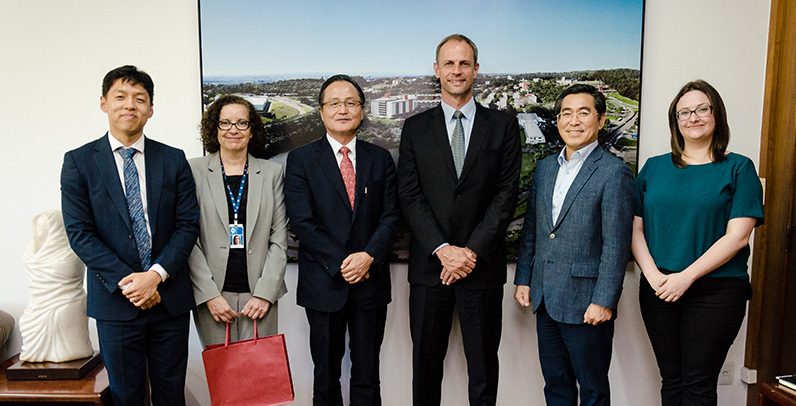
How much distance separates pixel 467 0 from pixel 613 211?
1.34 metres

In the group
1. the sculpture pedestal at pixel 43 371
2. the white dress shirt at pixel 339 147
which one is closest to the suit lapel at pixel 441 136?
the white dress shirt at pixel 339 147

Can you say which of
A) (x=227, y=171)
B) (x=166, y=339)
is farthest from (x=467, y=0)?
(x=166, y=339)

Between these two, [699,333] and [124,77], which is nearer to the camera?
[124,77]

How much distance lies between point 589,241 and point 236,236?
1510 millimetres

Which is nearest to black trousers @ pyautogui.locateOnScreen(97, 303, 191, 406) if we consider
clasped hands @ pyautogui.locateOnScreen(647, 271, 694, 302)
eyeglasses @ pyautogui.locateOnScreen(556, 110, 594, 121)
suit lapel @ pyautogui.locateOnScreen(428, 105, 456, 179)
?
suit lapel @ pyautogui.locateOnScreen(428, 105, 456, 179)

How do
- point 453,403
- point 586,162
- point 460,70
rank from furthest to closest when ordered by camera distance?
point 453,403, point 460,70, point 586,162

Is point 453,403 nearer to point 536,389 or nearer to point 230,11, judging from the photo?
point 536,389

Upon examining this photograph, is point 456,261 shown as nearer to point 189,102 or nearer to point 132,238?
point 132,238

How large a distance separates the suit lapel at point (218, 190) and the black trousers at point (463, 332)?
910 mm

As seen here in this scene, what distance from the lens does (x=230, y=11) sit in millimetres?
2576

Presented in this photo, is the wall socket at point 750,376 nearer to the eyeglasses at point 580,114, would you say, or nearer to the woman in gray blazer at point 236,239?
the eyeglasses at point 580,114

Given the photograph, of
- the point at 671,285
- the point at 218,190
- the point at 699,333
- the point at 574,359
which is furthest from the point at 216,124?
the point at 699,333

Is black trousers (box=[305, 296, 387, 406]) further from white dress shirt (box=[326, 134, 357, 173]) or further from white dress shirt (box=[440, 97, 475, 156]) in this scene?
white dress shirt (box=[440, 97, 475, 156])

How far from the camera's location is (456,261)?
2.21 m
